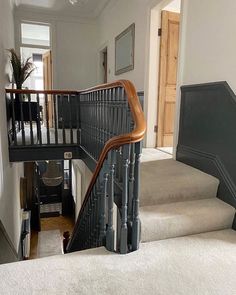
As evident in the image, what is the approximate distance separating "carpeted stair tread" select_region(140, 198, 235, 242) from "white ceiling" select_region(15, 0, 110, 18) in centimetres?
514

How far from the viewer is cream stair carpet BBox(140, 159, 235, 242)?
1.89 meters

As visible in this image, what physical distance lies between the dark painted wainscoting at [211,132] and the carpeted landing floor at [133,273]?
2.27 ft

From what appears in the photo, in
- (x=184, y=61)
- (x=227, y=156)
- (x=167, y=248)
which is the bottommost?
(x=167, y=248)

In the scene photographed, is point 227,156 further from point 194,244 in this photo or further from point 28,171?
point 28,171

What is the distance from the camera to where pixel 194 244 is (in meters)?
1.82

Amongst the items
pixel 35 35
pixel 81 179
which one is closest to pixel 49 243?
pixel 81 179

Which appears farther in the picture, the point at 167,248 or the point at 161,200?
the point at 161,200

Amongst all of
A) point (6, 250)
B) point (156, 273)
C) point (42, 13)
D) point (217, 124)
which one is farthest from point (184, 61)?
point (42, 13)

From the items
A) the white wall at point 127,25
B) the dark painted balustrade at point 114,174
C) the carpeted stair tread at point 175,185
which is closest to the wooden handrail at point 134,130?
the dark painted balustrade at point 114,174

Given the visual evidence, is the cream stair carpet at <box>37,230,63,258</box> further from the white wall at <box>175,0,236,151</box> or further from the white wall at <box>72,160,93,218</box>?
the white wall at <box>175,0,236,151</box>

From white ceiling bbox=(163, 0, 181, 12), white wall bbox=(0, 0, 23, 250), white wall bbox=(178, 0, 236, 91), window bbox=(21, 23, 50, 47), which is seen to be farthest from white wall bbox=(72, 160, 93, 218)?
window bbox=(21, 23, 50, 47)

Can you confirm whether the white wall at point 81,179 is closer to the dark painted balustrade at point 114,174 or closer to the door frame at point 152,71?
the door frame at point 152,71

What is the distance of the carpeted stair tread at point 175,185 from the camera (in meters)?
2.10

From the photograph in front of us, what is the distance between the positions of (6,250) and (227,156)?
2577 millimetres
